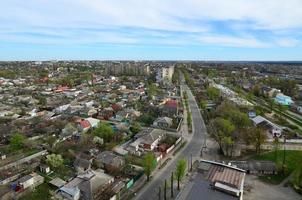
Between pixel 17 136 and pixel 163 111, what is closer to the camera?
pixel 17 136

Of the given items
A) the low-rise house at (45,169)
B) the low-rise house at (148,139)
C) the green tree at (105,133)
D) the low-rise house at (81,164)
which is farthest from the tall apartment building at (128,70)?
the low-rise house at (45,169)

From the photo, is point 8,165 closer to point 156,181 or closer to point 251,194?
point 156,181

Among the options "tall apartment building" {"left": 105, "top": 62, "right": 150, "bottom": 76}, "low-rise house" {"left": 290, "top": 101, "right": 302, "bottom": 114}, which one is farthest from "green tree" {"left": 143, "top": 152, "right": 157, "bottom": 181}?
"tall apartment building" {"left": 105, "top": 62, "right": 150, "bottom": 76}

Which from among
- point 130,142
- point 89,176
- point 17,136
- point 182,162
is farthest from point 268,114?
point 17,136

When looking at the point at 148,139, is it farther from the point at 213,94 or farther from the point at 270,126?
the point at 213,94

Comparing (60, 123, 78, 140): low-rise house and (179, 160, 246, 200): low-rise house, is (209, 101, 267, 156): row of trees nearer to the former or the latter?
(179, 160, 246, 200): low-rise house

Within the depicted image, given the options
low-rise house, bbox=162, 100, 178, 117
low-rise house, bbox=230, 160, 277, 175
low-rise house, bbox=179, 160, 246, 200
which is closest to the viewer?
low-rise house, bbox=179, 160, 246, 200

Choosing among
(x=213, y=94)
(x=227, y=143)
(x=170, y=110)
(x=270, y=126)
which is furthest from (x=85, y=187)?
(x=213, y=94)
